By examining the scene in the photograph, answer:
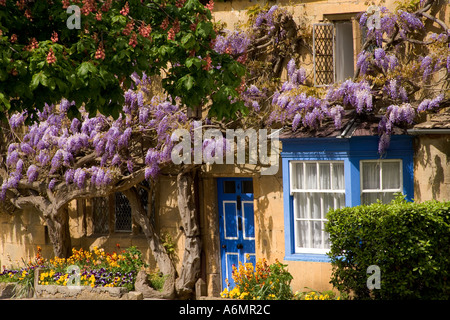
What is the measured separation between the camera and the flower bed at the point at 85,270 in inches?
622

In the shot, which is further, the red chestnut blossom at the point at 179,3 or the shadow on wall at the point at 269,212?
the shadow on wall at the point at 269,212

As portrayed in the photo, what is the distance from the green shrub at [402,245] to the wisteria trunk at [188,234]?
3.92 meters

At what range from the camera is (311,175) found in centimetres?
1515

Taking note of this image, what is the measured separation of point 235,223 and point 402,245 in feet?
14.9

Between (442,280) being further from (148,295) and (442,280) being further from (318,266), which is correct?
(148,295)

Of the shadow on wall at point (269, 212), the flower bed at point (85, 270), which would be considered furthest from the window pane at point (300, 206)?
the flower bed at point (85, 270)

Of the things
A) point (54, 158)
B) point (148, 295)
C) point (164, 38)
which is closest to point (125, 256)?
point (148, 295)

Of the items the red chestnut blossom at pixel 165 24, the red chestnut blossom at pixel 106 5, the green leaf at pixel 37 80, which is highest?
the red chestnut blossom at pixel 106 5

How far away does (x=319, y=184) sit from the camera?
15086mm

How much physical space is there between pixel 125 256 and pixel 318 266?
3897 mm

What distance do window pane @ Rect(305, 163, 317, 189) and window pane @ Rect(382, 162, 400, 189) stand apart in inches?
49.9

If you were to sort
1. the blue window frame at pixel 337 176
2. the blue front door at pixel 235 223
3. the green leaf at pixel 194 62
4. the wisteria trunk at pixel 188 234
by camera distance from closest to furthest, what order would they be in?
the green leaf at pixel 194 62 < the blue window frame at pixel 337 176 < the wisteria trunk at pixel 188 234 < the blue front door at pixel 235 223

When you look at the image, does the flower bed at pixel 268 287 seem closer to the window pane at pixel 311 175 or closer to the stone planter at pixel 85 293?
the window pane at pixel 311 175

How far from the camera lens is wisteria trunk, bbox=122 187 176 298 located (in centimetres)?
1628
